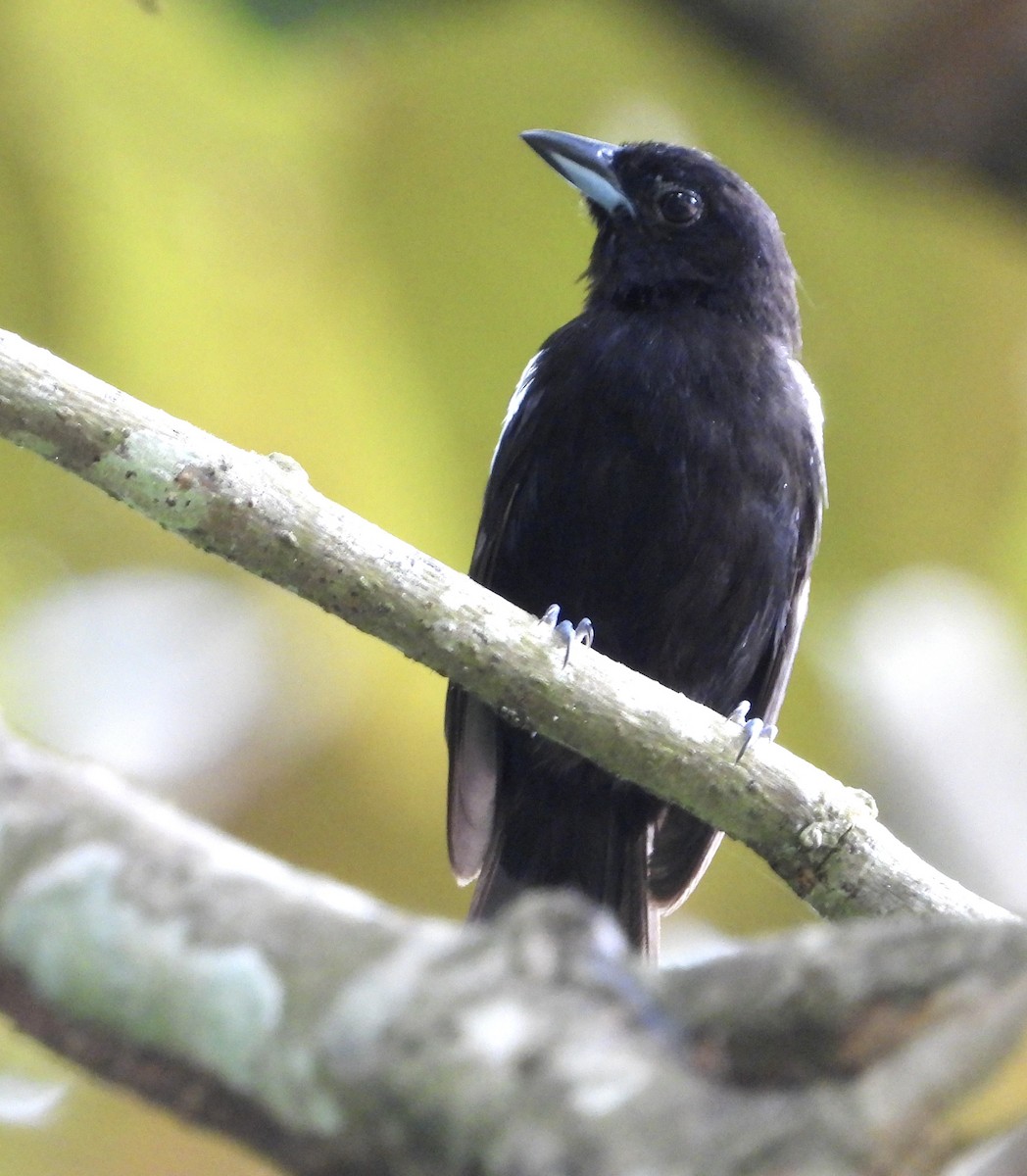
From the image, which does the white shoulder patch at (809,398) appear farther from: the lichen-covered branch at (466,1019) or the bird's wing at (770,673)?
the lichen-covered branch at (466,1019)

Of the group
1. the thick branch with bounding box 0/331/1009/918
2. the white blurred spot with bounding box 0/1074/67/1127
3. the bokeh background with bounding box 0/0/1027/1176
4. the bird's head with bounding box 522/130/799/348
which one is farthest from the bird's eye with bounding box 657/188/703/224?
the white blurred spot with bounding box 0/1074/67/1127

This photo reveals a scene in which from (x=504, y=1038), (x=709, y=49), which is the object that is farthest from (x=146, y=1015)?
A: (x=709, y=49)

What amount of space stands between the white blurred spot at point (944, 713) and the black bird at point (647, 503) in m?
1.04

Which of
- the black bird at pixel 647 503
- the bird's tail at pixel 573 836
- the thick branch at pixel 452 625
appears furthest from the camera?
the bird's tail at pixel 573 836

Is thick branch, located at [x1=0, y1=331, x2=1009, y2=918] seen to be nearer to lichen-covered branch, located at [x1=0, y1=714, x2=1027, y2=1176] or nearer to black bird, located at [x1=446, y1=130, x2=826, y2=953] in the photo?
black bird, located at [x1=446, y1=130, x2=826, y2=953]

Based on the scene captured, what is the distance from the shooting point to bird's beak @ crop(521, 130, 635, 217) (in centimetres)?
446

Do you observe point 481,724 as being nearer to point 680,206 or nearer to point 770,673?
point 770,673

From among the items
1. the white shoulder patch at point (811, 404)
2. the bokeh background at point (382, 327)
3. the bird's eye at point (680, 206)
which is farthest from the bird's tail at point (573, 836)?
the bird's eye at point (680, 206)

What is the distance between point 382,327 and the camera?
196 inches

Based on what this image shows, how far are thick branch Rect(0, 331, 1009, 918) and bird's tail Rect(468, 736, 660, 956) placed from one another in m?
1.20

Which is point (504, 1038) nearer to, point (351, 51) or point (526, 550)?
point (526, 550)

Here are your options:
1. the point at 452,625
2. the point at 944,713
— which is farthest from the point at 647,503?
the point at 944,713

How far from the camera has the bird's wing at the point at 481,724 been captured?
4.02 meters

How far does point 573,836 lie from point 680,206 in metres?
1.62
